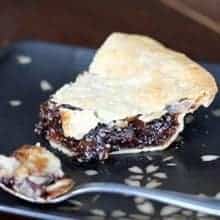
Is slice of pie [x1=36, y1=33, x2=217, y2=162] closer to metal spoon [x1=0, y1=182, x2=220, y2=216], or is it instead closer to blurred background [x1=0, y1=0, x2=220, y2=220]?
metal spoon [x1=0, y1=182, x2=220, y2=216]

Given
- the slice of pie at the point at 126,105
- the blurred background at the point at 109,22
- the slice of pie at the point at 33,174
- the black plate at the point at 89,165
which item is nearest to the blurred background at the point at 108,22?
the blurred background at the point at 109,22

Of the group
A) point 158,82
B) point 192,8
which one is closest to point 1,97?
point 158,82

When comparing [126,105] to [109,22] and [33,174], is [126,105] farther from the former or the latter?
[109,22]

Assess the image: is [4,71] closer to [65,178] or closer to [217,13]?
[65,178]

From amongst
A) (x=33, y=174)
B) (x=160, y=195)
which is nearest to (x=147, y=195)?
(x=160, y=195)

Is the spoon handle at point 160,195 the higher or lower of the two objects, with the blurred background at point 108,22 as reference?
lower

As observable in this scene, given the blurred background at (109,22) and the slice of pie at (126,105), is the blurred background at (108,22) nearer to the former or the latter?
the blurred background at (109,22)

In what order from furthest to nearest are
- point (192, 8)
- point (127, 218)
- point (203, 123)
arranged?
point (192, 8)
point (203, 123)
point (127, 218)

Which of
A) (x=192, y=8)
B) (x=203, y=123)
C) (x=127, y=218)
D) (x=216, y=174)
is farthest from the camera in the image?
(x=192, y=8)
